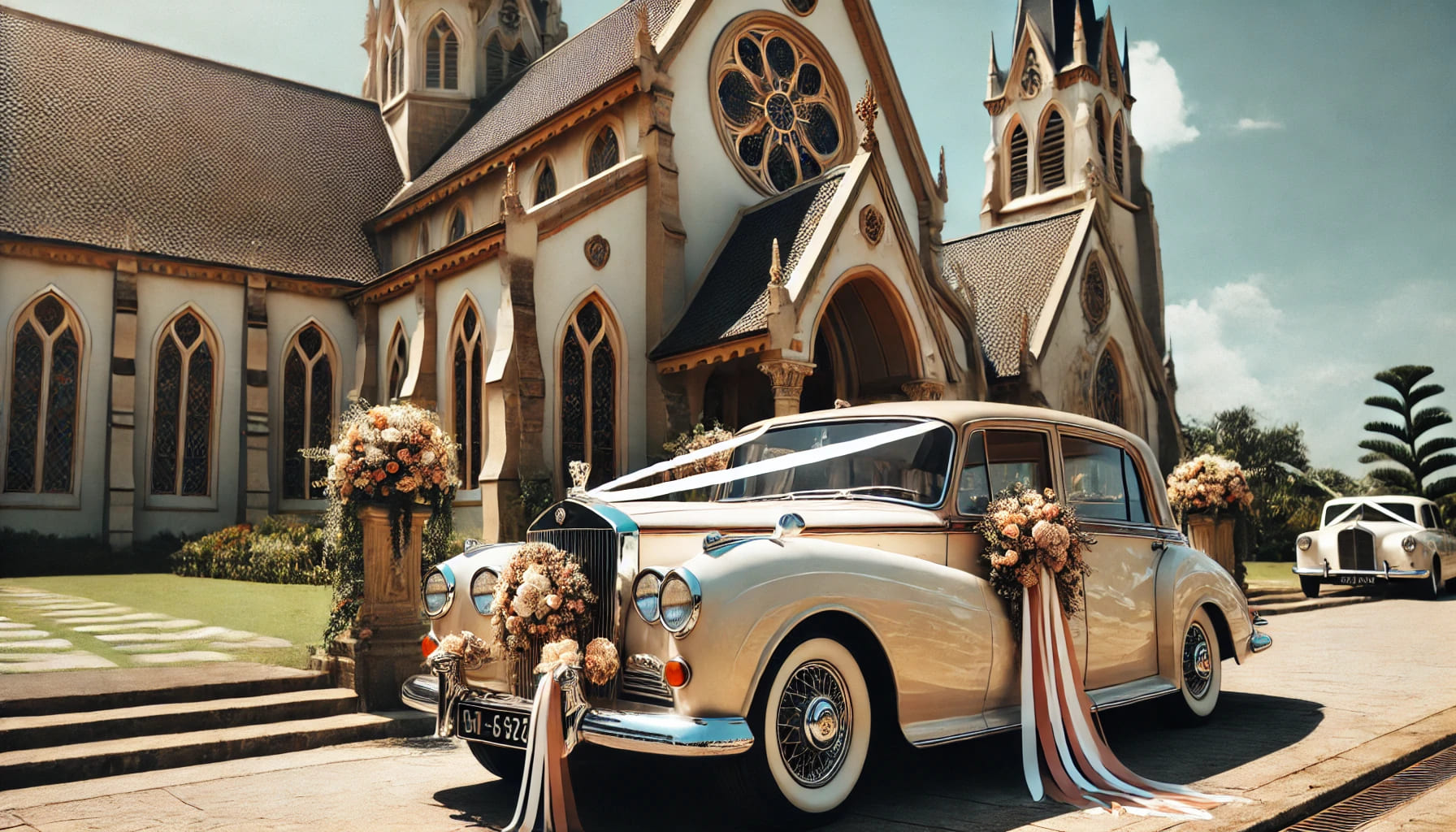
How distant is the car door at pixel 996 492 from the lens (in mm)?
5715

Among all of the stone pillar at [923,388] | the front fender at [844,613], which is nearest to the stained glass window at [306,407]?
the stone pillar at [923,388]

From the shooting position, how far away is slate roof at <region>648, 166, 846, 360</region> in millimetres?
17297

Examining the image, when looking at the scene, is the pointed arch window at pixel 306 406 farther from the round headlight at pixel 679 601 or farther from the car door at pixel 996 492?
the round headlight at pixel 679 601

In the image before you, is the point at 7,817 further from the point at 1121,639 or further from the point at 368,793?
the point at 1121,639

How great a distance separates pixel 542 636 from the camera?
4965 mm

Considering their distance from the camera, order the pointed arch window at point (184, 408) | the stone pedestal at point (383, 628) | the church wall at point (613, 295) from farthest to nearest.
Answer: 1. the pointed arch window at point (184, 408)
2. the church wall at point (613, 295)
3. the stone pedestal at point (383, 628)

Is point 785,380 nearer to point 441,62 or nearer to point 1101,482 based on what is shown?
point 1101,482

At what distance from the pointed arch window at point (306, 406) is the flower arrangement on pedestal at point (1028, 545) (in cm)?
2013

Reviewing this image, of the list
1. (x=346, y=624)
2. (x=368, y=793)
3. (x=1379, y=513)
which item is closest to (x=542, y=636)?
(x=368, y=793)

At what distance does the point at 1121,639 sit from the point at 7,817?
6.42 metres

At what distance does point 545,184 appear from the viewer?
71.2ft

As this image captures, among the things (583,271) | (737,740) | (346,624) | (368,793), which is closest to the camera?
(737,740)

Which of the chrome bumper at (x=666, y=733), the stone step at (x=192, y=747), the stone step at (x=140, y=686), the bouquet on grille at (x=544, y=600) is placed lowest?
the stone step at (x=192, y=747)

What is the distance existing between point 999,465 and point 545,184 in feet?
56.5
